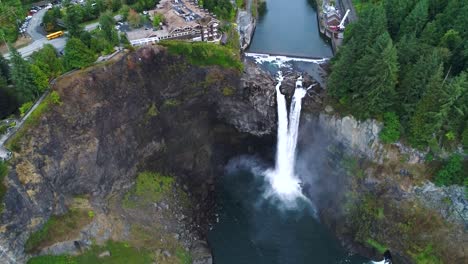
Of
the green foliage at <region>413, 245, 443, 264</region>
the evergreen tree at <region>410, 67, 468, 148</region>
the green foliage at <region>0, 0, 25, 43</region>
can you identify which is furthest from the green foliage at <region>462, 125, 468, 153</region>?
the green foliage at <region>0, 0, 25, 43</region>

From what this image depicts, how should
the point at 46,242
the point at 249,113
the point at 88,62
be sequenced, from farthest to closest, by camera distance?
the point at 249,113 → the point at 88,62 → the point at 46,242

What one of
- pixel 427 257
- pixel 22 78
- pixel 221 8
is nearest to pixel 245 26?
pixel 221 8

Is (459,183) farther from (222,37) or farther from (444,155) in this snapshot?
(222,37)

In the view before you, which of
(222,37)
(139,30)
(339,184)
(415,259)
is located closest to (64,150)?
(139,30)

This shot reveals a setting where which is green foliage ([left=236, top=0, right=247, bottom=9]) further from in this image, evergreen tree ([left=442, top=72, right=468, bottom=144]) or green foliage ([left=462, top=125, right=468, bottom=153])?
green foliage ([left=462, top=125, right=468, bottom=153])

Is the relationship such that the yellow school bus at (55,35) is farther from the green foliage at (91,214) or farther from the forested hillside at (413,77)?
the forested hillside at (413,77)

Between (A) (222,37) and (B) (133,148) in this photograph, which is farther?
(A) (222,37)
